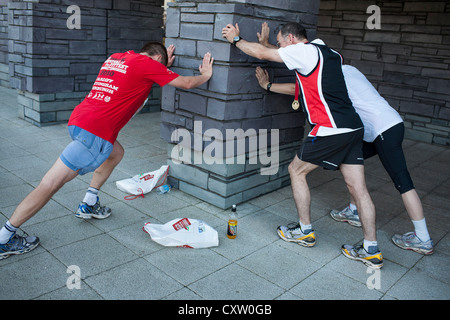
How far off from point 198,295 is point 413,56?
7.19 metres

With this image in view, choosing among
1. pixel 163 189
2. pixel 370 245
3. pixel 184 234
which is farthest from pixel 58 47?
pixel 370 245

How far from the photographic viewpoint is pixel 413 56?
8062 mm

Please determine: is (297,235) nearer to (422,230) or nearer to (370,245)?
(370,245)

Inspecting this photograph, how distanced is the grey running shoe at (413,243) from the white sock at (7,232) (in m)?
3.46

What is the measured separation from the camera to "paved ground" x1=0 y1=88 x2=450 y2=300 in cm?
300

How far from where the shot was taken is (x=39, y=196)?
3225 millimetres

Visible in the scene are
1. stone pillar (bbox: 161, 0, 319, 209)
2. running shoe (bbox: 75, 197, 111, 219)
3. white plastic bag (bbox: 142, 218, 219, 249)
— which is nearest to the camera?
white plastic bag (bbox: 142, 218, 219, 249)

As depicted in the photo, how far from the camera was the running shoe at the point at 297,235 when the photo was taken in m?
3.76

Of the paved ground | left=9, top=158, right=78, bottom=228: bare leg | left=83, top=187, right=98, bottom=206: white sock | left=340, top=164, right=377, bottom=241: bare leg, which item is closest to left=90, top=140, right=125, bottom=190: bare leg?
left=83, top=187, right=98, bottom=206: white sock

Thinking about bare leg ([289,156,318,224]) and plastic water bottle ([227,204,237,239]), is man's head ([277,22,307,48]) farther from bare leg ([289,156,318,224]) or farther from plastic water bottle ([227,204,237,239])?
plastic water bottle ([227,204,237,239])

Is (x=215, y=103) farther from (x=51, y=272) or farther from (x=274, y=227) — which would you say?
(x=51, y=272)

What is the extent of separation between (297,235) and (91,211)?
2.02 metres

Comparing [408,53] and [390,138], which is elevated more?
[408,53]

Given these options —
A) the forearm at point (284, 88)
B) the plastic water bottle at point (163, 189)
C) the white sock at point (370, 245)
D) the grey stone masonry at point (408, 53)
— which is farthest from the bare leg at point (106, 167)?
the grey stone masonry at point (408, 53)
